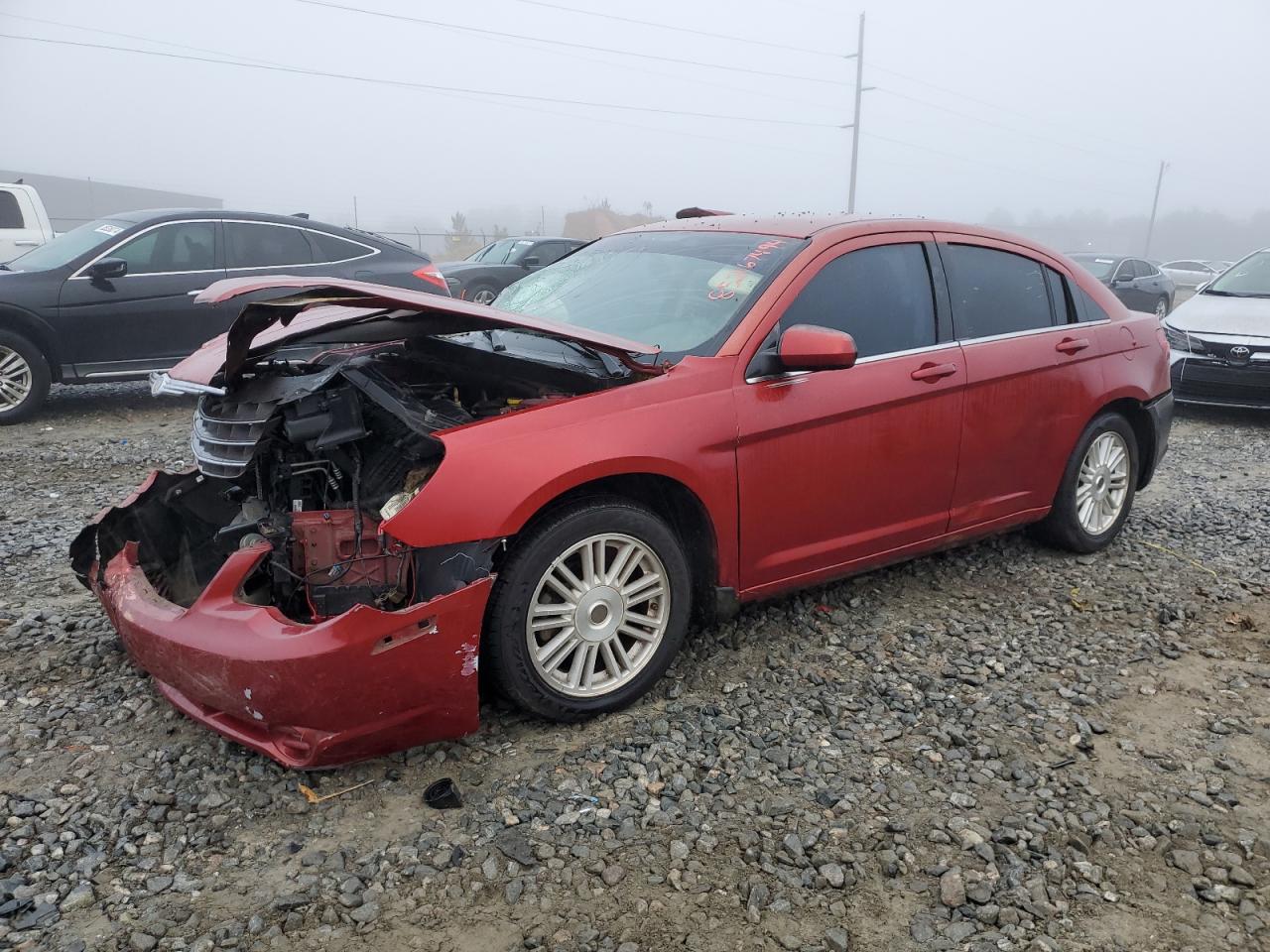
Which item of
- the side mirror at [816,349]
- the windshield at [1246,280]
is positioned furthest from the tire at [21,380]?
the windshield at [1246,280]

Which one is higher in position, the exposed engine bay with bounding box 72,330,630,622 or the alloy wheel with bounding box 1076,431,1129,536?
the exposed engine bay with bounding box 72,330,630,622

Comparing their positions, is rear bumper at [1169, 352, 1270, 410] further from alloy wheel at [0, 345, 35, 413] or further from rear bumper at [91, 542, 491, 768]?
alloy wheel at [0, 345, 35, 413]

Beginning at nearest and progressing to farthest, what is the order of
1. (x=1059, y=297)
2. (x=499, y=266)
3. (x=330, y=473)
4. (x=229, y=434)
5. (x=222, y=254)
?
(x=330, y=473) → (x=229, y=434) → (x=1059, y=297) → (x=222, y=254) → (x=499, y=266)

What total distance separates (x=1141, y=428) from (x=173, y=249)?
735 cm

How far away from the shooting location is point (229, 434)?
10.7 feet

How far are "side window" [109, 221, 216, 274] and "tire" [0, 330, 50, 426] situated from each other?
98 centimetres

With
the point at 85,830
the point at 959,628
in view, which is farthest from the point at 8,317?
the point at 959,628

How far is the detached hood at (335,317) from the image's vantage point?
9.52 ft

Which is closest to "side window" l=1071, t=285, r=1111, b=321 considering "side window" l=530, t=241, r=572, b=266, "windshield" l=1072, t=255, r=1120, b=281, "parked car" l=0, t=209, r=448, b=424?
"parked car" l=0, t=209, r=448, b=424

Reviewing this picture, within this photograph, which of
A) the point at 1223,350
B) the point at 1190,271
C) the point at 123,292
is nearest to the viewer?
the point at 123,292

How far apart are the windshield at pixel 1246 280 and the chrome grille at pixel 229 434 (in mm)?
9380

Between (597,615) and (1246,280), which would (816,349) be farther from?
(1246,280)

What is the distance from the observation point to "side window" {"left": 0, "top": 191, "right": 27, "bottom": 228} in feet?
35.3

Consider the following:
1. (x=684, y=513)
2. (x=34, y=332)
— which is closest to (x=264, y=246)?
(x=34, y=332)
